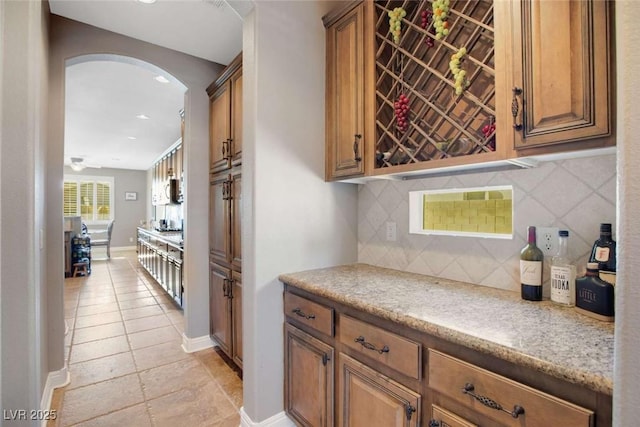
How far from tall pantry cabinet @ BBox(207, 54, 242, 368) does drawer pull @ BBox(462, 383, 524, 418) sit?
1670 millimetres

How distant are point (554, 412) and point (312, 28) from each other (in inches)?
80.9

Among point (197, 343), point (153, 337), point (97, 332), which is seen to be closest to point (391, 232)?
point (197, 343)

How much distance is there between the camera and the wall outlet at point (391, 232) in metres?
1.85

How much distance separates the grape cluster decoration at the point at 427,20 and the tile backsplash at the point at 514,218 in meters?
0.66

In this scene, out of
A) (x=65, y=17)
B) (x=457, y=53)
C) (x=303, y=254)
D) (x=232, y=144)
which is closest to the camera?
(x=457, y=53)

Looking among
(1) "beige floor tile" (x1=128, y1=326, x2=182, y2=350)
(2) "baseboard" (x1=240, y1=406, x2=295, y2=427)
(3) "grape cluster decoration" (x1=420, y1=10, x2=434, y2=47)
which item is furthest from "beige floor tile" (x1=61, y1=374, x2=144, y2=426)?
(3) "grape cluster decoration" (x1=420, y1=10, x2=434, y2=47)

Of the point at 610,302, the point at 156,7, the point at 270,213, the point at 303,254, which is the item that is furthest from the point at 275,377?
the point at 156,7

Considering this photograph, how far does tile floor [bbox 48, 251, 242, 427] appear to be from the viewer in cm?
188

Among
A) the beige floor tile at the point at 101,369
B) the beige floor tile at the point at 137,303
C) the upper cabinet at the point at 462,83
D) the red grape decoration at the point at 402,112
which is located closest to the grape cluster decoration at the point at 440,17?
the upper cabinet at the point at 462,83

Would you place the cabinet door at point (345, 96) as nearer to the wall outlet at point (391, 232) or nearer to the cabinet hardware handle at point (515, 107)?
the wall outlet at point (391, 232)

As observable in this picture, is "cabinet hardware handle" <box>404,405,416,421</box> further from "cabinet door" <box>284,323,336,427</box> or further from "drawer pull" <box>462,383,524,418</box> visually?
"cabinet door" <box>284,323,336,427</box>

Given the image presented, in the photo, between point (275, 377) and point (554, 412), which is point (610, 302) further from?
point (275, 377)

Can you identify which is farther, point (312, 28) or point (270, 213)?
point (312, 28)

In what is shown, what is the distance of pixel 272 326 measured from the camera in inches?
66.7
